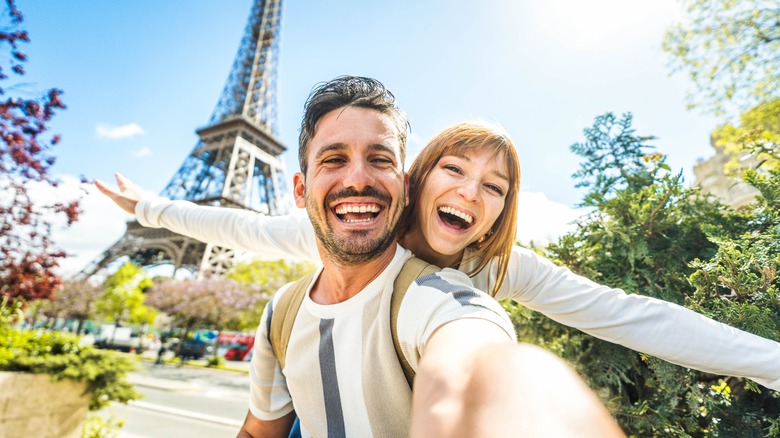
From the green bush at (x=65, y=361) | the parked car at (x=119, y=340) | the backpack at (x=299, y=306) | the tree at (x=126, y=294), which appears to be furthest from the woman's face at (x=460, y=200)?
the tree at (x=126, y=294)

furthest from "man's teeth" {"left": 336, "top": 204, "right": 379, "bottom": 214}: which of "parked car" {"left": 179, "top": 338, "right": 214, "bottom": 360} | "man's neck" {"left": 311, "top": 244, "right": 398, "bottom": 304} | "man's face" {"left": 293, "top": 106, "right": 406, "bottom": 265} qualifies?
"parked car" {"left": 179, "top": 338, "right": 214, "bottom": 360}

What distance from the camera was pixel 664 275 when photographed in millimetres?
1906

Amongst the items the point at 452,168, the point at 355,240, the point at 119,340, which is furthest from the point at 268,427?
the point at 119,340

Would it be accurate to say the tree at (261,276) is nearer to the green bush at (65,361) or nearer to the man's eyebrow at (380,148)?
the green bush at (65,361)

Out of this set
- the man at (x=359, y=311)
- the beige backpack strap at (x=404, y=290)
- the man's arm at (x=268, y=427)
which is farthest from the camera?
the man's arm at (x=268, y=427)

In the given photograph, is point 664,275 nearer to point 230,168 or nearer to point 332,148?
point 332,148

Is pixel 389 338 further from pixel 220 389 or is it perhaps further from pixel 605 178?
pixel 220 389

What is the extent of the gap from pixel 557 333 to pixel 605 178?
100 cm

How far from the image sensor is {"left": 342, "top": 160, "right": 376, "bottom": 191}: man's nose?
1396 millimetres

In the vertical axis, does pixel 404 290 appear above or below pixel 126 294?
above

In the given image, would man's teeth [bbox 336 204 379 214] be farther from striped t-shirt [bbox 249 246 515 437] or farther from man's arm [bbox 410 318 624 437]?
man's arm [bbox 410 318 624 437]

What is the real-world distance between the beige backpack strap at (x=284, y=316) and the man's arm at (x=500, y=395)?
0.90 m

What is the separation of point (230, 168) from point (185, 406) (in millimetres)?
21906

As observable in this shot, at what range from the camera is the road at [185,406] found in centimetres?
795
